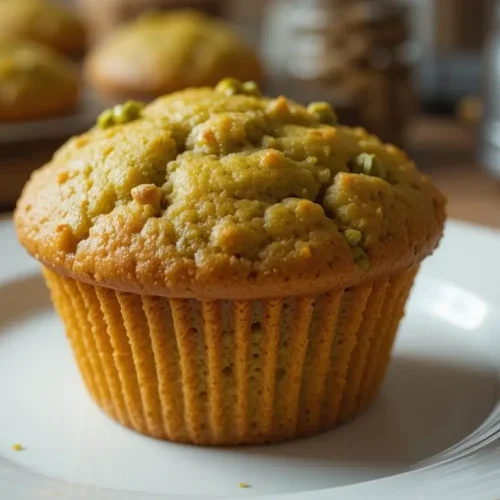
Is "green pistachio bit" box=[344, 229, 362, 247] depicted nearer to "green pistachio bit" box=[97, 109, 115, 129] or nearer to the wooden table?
"green pistachio bit" box=[97, 109, 115, 129]

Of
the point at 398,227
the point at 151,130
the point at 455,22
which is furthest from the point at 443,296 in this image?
the point at 455,22

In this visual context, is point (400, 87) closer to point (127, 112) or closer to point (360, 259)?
point (127, 112)

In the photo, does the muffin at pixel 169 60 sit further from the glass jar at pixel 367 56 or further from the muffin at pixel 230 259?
the muffin at pixel 230 259

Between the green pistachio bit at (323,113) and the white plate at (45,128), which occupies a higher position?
the green pistachio bit at (323,113)

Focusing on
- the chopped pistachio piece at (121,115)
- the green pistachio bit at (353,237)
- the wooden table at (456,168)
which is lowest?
the wooden table at (456,168)

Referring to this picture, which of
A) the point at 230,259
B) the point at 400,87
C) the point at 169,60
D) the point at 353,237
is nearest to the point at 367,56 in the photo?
the point at 400,87

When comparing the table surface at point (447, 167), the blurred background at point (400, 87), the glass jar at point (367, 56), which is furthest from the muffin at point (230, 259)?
the glass jar at point (367, 56)
